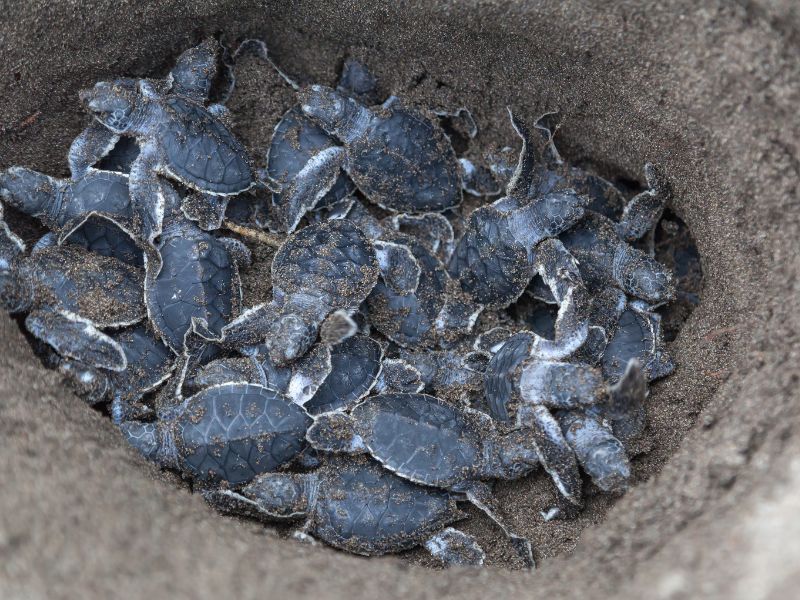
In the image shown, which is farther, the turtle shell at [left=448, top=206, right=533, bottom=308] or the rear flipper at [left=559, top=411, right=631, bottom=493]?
the turtle shell at [left=448, top=206, right=533, bottom=308]

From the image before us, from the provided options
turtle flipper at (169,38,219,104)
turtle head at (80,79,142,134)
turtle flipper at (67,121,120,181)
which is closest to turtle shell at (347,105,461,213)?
turtle flipper at (169,38,219,104)

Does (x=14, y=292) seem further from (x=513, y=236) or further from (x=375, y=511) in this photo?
(x=513, y=236)

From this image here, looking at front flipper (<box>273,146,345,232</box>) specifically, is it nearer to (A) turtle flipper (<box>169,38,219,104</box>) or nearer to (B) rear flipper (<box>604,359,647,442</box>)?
(A) turtle flipper (<box>169,38,219,104</box>)

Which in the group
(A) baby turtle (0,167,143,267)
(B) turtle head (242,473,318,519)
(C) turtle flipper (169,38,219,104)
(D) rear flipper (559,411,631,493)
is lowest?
(B) turtle head (242,473,318,519)

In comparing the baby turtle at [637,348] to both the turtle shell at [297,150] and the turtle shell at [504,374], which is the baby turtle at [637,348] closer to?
the turtle shell at [504,374]

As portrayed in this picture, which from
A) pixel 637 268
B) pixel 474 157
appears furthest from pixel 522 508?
pixel 474 157

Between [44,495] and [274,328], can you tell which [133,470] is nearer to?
[44,495]

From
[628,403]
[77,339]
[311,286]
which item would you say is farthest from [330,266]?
[628,403]
